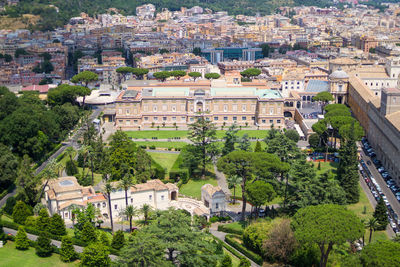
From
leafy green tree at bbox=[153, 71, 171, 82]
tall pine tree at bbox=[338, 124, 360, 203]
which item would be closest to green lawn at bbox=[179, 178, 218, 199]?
tall pine tree at bbox=[338, 124, 360, 203]

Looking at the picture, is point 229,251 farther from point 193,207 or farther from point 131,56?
point 131,56

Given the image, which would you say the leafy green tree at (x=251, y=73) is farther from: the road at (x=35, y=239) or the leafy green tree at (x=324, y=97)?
the road at (x=35, y=239)

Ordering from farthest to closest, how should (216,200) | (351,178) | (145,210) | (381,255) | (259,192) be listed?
1. (351,178)
2. (216,200)
3. (145,210)
4. (259,192)
5. (381,255)

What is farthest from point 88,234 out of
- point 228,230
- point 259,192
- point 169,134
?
point 169,134

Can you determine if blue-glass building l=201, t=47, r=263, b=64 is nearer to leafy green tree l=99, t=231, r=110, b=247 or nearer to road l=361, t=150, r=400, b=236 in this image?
road l=361, t=150, r=400, b=236

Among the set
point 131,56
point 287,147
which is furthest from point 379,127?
point 131,56

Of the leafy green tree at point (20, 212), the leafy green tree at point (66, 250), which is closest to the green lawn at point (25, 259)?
the leafy green tree at point (66, 250)

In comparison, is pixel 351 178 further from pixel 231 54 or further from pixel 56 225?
pixel 231 54
